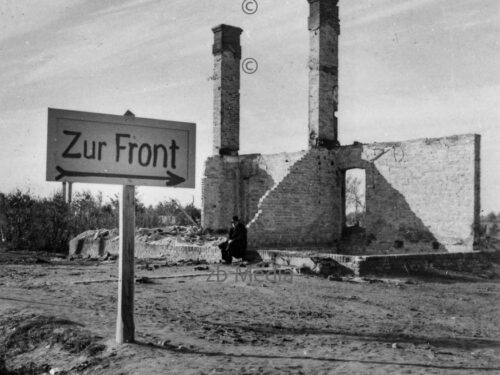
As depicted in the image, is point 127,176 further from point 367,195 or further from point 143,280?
point 367,195

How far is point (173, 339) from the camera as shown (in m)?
5.57

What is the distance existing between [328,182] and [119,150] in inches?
603

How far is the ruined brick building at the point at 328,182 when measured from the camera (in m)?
16.7

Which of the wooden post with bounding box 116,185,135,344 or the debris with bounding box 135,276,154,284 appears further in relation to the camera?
the debris with bounding box 135,276,154,284

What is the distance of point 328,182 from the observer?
64.3 ft

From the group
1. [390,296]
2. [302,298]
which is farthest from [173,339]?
[390,296]

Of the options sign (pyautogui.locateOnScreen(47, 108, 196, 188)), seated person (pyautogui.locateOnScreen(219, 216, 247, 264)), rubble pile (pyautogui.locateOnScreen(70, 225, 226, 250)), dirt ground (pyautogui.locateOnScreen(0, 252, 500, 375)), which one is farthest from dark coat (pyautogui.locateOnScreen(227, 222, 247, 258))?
sign (pyautogui.locateOnScreen(47, 108, 196, 188))

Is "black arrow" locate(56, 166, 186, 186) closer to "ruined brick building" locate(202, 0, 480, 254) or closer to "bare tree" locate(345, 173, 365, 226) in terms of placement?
"ruined brick building" locate(202, 0, 480, 254)

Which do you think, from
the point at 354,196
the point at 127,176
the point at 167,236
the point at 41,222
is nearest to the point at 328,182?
the point at 167,236

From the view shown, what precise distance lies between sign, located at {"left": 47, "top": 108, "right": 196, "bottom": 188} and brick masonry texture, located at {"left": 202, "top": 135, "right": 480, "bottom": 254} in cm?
1258

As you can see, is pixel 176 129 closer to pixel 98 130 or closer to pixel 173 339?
pixel 98 130

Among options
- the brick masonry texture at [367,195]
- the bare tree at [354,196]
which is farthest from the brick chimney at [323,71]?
the bare tree at [354,196]

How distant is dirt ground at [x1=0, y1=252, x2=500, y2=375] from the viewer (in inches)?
190

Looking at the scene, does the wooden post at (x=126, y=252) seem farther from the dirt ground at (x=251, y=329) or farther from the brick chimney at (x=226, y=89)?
the brick chimney at (x=226, y=89)
